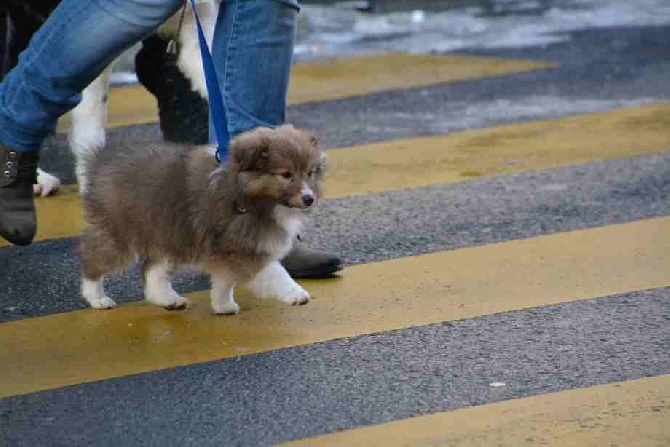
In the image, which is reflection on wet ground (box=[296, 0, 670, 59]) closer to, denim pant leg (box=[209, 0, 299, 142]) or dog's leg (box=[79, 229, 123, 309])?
denim pant leg (box=[209, 0, 299, 142])

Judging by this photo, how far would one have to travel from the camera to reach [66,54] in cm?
466

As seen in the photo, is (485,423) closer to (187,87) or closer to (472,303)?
(472,303)

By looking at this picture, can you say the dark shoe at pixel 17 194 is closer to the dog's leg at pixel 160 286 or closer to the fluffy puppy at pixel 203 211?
the fluffy puppy at pixel 203 211

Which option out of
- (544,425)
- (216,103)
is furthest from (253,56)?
(544,425)

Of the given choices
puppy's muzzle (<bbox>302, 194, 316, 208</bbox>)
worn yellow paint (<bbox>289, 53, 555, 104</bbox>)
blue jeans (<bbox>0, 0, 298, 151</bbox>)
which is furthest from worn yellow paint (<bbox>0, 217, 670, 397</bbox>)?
worn yellow paint (<bbox>289, 53, 555, 104</bbox>)

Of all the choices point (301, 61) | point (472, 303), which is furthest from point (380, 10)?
point (472, 303)

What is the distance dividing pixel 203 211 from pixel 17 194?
871mm

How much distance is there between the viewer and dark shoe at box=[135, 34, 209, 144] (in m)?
5.93

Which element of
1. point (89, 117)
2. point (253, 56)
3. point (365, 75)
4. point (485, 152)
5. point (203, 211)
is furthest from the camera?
point (365, 75)

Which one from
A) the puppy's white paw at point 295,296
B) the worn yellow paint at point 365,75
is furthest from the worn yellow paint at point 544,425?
the worn yellow paint at point 365,75

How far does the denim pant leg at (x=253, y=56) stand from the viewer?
15.5 ft

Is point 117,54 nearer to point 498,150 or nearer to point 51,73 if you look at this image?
point 51,73

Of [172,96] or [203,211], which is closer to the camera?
[203,211]

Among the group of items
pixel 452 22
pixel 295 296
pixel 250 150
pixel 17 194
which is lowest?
pixel 452 22
